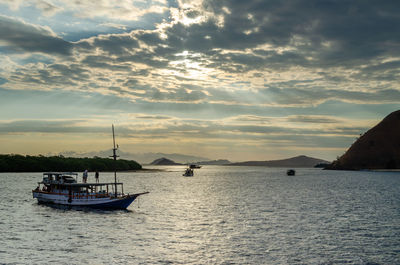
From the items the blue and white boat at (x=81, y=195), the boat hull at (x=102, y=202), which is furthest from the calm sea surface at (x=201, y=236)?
the blue and white boat at (x=81, y=195)

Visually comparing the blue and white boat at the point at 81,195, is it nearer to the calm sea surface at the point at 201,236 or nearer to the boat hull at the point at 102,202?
the boat hull at the point at 102,202

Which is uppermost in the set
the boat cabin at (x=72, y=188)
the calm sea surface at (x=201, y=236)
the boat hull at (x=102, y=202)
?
the boat cabin at (x=72, y=188)

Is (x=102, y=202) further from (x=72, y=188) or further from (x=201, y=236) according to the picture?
(x=201, y=236)

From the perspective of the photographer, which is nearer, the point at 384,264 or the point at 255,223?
the point at 384,264

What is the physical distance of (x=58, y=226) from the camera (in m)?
43.9

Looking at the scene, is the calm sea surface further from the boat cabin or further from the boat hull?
the boat cabin

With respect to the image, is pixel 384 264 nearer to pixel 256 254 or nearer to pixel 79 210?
pixel 256 254

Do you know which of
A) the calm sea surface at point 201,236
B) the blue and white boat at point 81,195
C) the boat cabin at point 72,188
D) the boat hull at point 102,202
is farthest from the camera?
the boat cabin at point 72,188

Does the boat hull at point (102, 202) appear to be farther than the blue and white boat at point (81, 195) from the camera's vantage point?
No

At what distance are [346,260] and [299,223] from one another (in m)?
17.1

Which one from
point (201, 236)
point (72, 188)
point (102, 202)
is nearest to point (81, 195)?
point (72, 188)

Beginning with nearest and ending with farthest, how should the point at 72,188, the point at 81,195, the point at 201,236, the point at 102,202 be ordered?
the point at 201,236
the point at 102,202
the point at 81,195
the point at 72,188

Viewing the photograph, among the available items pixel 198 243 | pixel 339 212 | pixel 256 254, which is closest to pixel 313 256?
pixel 256 254

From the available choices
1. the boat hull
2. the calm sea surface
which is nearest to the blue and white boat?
the boat hull
